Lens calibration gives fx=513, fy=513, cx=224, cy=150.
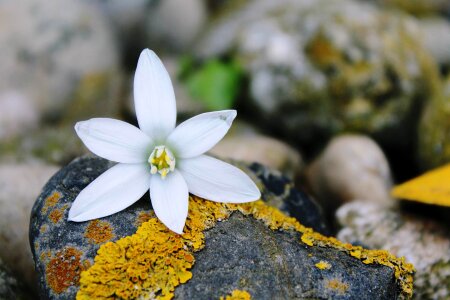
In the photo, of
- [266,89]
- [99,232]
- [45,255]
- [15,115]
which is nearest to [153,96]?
[99,232]

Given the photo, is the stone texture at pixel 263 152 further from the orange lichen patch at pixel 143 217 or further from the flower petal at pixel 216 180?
the orange lichen patch at pixel 143 217

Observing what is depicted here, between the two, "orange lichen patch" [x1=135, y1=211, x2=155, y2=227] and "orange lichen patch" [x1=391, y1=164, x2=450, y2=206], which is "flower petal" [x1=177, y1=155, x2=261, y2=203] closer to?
"orange lichen patch" [x1=135, y1=211, x2=155, y2=227]

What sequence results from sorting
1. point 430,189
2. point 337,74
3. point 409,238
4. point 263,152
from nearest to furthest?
point 430,189
point 409,238
point 263,152
point 337,74

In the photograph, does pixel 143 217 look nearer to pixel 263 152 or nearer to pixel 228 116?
pixel 228 116

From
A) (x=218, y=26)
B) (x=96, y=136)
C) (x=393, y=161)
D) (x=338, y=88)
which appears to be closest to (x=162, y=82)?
(x=96, y=136)

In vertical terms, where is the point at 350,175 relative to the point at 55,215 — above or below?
below

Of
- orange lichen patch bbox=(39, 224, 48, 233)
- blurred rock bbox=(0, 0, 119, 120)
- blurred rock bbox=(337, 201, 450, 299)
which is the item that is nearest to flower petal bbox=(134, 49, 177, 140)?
orange lichen patch bbox=(39, 224, 48, 233)
